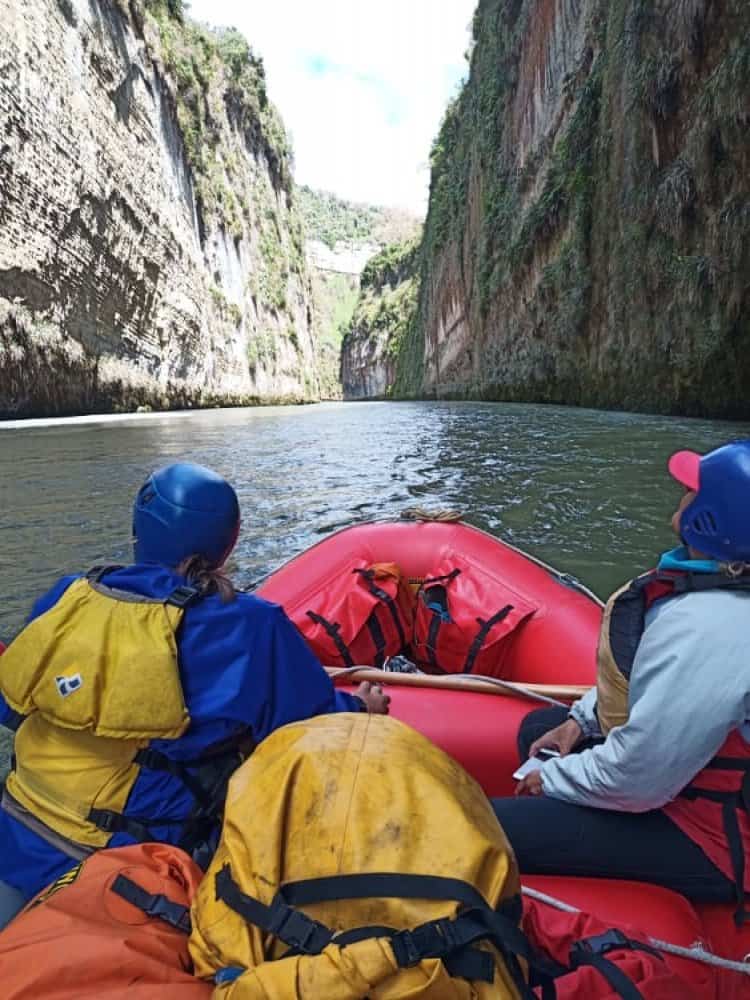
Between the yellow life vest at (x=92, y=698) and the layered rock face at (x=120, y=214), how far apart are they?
54.5ft

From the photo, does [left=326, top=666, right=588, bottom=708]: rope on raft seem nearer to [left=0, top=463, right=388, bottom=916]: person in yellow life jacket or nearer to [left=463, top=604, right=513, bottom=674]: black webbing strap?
[left=463, top=604, right=513, bottom=674]: black webbing strap

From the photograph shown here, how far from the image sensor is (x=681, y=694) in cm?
117

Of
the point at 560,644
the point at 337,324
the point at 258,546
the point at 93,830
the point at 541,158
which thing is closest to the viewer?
the point at 93,830

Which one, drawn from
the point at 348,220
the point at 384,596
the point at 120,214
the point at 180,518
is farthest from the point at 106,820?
the point at 348,220

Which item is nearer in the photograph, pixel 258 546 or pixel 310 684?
pixel 310 684

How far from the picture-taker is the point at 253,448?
1173 cm

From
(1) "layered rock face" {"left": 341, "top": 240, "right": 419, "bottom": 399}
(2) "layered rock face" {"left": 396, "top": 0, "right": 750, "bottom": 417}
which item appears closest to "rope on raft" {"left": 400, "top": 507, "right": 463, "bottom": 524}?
(2) "layered rock face" {"left": 396, "top": 0, "right": 750, "bottom": 417}

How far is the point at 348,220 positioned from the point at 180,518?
510 feet

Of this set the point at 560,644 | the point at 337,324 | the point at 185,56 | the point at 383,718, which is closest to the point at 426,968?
the point at 383,718

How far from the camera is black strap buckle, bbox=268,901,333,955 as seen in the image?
851 millimetres

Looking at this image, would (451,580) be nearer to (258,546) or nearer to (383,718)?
(383,718)

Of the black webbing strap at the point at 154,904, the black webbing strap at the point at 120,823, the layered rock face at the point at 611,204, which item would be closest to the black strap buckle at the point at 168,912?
the black webbing strap at the point at 154,904

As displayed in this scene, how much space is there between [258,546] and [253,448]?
6785mm

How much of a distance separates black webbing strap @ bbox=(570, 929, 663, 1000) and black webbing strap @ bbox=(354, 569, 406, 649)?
1.76 meters
